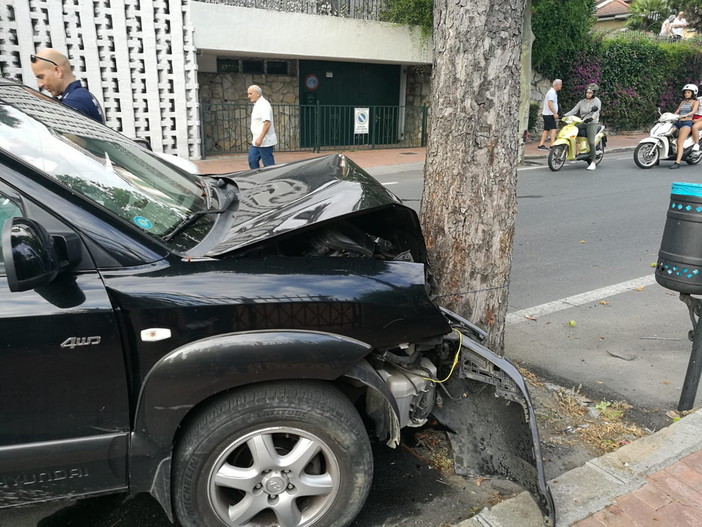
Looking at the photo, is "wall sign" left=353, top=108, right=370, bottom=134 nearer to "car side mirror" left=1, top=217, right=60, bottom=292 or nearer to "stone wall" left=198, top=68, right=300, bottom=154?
"stone wall" left=198, top=68, right=300, bottom=154

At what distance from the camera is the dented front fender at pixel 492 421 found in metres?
2.46

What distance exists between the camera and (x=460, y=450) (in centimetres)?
275

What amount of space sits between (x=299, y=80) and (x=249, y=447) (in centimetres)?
1648

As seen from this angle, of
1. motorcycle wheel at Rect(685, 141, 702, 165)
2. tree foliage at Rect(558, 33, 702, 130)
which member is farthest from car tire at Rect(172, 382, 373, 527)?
tree foliage at Rect(558, 33, 702, 130)

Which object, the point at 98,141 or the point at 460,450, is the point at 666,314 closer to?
the point at 460,450

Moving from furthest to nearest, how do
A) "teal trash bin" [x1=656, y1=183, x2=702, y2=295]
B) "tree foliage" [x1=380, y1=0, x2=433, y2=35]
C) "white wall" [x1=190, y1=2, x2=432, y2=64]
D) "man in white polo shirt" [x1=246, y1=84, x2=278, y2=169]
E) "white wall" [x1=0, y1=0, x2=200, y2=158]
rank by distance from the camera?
"tree foliage" [x1=380, y1=0, x2=433, y2=35] → "white wall" [x1=190, y1=2, x2=432, y2=64] → "white wall" [x1=0, y1=0, x2=200, y2=158] → "man in white polo shirt" [x1=246, y1=84, x2=278, y2=169] → "teal trash bin" [x1=656, y1=183, x2=702, y2=295]

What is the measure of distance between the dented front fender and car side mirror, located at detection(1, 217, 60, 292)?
1.71 meters

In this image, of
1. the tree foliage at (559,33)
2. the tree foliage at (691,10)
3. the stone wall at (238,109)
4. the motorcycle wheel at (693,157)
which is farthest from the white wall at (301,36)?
the tree foliage at (691,10)

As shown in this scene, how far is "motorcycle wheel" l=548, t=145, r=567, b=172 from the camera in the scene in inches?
507

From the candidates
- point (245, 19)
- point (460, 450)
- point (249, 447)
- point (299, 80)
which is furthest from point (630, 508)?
point (299, 80)

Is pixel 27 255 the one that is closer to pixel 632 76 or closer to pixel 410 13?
pixel 410 13

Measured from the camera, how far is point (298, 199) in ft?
Answer: 8.39

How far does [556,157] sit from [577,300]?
8.49m

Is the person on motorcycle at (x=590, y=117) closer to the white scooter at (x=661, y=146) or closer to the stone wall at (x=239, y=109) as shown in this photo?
the white scooter at (x=661, y=146)
